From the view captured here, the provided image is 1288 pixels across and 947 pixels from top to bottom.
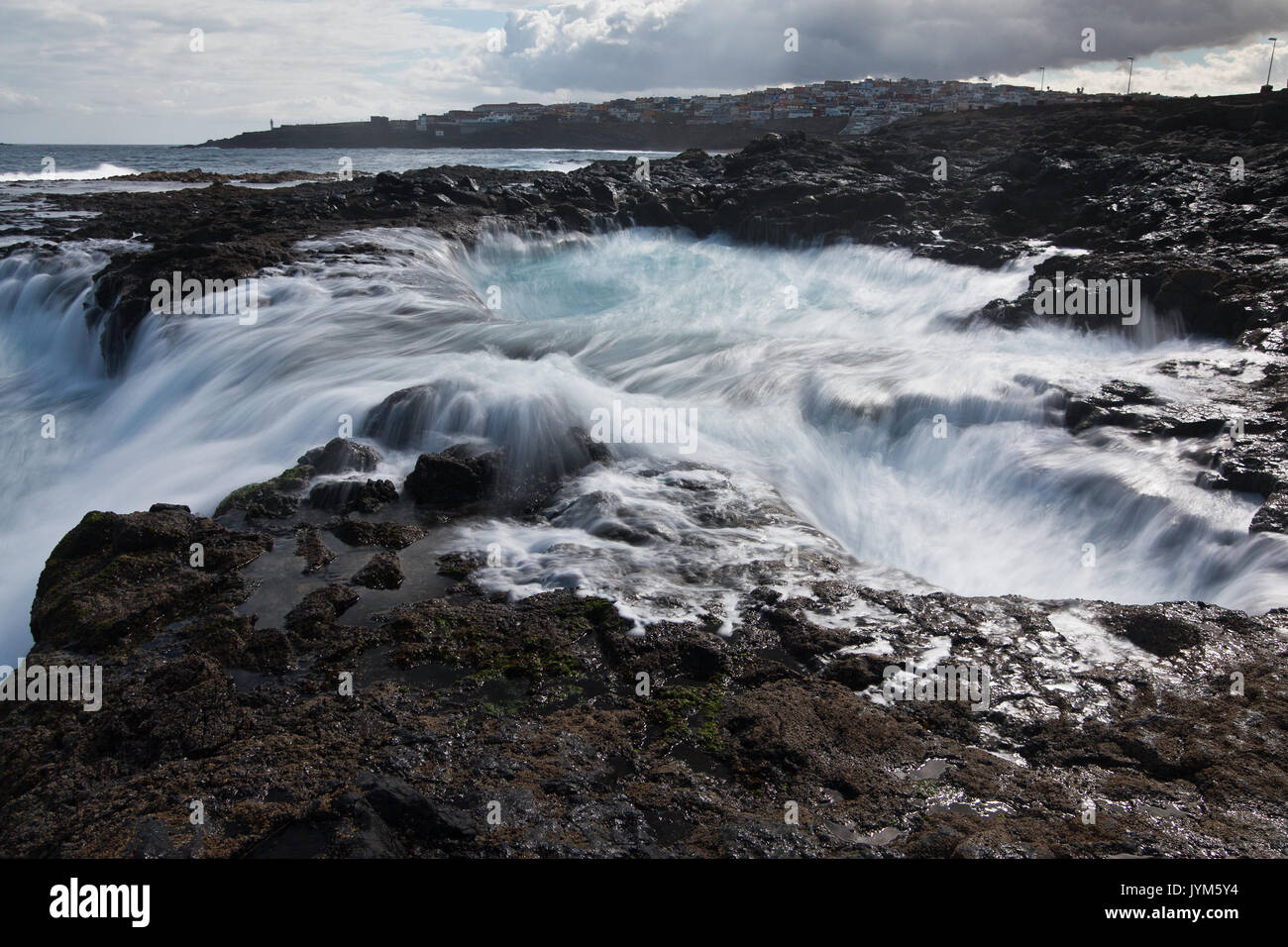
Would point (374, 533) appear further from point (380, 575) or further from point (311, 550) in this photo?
point (380, 575)

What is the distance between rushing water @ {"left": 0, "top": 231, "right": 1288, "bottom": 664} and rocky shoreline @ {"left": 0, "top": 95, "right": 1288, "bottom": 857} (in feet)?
1.41

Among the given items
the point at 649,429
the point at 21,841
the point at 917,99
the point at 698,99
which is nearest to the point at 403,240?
the point at 649,429

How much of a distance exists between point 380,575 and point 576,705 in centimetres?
228

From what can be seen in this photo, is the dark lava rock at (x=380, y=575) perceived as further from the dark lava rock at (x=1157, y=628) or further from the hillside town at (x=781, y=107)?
the hillside town at (x=781, y=107)

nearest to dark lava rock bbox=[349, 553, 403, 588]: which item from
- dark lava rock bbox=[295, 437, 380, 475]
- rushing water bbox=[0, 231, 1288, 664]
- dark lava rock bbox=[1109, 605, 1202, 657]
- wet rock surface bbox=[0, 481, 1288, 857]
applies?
wet rock surface bbox=[0, 481, 1288, 857]

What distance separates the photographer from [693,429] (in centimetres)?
954

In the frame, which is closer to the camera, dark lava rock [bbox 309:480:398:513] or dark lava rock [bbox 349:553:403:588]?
dark lava rock [bbox 349:553:403:588]

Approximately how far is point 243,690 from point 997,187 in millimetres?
22278

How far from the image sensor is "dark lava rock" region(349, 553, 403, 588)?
623cm

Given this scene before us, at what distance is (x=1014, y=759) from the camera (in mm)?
4301

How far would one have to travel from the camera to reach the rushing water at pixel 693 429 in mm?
6984

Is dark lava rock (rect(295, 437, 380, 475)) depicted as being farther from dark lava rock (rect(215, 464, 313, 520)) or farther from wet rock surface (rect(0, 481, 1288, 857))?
wet rock surface (rect(0, 481, 1288, 857))

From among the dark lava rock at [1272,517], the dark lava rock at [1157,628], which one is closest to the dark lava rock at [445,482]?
the dark lava rock at [1157,628]

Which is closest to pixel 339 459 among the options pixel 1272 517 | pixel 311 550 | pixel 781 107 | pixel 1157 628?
pixel 311 550
